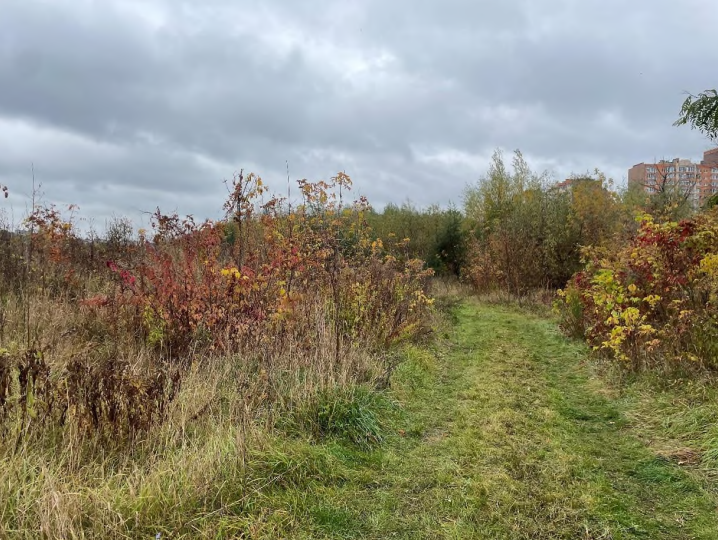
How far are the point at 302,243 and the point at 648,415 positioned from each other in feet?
16.4

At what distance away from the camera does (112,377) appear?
3.19 m

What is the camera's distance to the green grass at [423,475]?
2.60 m

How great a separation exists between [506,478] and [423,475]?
58cm

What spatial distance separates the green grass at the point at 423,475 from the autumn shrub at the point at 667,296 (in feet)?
1.71

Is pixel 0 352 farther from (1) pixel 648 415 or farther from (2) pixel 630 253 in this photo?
(2) pixel 630 253

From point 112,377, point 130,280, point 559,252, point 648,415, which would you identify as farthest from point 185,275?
point 559,252

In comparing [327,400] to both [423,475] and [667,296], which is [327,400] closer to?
[423,475]

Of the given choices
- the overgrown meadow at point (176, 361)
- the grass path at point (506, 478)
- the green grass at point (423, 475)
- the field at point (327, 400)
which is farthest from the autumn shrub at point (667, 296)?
the overgrown meadow at point (176, 361)

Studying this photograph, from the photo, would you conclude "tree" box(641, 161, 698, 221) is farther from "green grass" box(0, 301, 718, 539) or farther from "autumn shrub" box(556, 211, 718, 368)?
"green grass" box(0, 301, 718, 539)

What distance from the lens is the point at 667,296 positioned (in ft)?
18.6

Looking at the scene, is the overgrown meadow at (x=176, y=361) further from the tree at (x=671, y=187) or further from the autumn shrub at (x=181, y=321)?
the tree at (x=671, y=187)

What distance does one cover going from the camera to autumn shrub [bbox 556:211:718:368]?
16.3ft

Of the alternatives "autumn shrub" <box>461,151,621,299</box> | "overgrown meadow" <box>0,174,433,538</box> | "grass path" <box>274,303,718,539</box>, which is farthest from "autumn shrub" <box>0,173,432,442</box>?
"autumn shrub" <box>461,151,621,299</box>

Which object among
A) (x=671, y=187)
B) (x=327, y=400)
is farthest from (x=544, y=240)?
(x=327, y=400)
